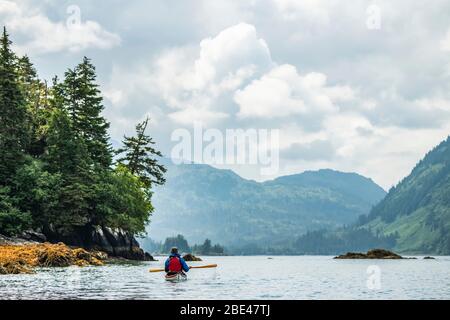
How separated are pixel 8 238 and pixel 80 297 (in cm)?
4298

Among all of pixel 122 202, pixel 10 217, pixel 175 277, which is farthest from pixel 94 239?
pixel 175 277

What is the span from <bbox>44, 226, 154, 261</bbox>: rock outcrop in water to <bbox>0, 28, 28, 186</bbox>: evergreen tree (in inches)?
426

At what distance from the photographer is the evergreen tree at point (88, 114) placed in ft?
343

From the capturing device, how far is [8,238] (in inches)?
2916

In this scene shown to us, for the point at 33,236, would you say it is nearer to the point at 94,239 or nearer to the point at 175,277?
the point at 94,239

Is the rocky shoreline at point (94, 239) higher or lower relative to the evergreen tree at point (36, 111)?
lower

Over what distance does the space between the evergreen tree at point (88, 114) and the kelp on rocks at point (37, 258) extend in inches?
1316

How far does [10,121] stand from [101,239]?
75.8ft

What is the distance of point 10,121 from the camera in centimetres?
8244

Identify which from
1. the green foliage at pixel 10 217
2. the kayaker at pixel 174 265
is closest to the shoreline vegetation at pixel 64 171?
the green foliage at pixel 10 217

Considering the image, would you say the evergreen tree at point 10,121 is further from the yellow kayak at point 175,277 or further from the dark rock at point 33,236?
the yellow kayak at point 175,277
